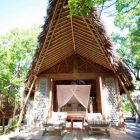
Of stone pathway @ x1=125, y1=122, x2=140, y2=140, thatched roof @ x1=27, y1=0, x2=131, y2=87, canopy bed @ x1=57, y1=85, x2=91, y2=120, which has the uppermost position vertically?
thatched roof @ x1=27, y1=0, x2=131, y2=87

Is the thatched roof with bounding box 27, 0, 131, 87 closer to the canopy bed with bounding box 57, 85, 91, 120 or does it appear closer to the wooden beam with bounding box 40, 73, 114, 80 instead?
the wooden beam with bounding box 40, 73, 114, 80

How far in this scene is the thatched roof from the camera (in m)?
6.45

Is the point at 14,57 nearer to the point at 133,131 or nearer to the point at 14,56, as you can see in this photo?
the point at 14,56

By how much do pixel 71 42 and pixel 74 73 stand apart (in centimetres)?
150

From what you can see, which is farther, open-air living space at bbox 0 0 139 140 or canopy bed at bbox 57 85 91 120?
canopy bed at bbox 57 85 91 120

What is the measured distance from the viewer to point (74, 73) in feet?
30.2

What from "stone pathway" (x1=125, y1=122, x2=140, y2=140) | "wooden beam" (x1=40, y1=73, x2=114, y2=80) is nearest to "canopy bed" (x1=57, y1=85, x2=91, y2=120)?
"wooden beam" (x1=40, y1=73, x2=114, y2=80)

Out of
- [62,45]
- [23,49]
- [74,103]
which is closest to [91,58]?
[62,45]

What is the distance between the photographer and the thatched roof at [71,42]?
6.45m

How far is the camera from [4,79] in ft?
40.8

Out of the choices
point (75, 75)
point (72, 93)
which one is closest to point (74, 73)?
point (75, 75)

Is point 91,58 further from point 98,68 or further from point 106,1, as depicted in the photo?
point 106,1

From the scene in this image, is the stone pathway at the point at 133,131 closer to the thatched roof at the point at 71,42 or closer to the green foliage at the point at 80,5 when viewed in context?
the thatched roof at the point at 71,42

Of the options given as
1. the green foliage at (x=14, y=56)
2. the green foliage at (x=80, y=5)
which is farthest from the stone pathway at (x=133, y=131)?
the green foliage at (x=14, y=56)
